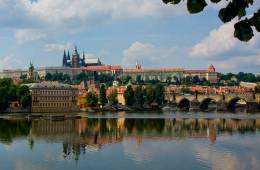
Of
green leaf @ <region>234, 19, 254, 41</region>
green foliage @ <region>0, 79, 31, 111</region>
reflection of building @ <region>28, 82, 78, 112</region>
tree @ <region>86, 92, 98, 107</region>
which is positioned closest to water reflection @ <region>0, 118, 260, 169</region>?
green leaf @ <region>234, 19, 254, 41</region>

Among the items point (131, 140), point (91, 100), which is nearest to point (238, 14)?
point (131, 140)

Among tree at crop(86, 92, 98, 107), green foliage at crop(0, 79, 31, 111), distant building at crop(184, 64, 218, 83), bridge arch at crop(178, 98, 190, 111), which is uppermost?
distant building at crop(184, 64, 218, 83)

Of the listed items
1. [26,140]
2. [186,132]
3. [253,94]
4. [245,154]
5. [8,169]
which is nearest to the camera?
[8,169]

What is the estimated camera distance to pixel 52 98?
89312 millimetres

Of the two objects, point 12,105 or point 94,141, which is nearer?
point 94,141

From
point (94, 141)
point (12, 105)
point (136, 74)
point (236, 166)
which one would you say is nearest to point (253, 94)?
point (12, 105)

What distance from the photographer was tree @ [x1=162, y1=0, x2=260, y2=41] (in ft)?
12.7

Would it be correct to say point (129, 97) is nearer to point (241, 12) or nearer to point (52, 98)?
point (52, 98)

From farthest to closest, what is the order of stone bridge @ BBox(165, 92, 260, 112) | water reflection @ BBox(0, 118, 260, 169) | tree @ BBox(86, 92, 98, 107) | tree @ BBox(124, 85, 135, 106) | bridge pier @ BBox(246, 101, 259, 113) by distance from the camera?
1. tree @ BBox(124, 85, 135, 106)
2. bridge pier @ BBox(246, 101, 259, 113)
3. stone bridge @ BBox(165, 92, 260, 112)
4. tree @ BBox(86, 92, 98, 107)
5. water reflection @ BBox(0, 118, 260, 169)

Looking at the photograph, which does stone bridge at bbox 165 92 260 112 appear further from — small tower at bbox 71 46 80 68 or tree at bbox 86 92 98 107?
small tower at bbox 71 46 80 68

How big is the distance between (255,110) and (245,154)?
236 ft

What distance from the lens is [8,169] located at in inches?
936

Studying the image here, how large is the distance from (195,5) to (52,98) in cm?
8664

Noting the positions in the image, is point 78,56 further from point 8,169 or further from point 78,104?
point 8,169
